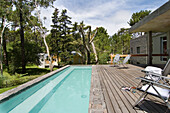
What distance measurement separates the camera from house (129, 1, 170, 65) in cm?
468

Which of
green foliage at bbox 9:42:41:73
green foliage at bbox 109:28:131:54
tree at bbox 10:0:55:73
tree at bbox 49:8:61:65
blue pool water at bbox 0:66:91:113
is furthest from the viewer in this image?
green foliage at bbox 109:28:131:54

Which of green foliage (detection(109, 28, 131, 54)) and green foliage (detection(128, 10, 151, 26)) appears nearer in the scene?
green foliage (detection(128, 10, 151, 26))

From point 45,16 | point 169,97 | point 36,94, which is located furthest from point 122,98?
point 45,16

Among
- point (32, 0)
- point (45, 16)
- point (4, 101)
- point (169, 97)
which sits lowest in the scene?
point (4, 101)

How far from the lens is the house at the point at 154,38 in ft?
15.3

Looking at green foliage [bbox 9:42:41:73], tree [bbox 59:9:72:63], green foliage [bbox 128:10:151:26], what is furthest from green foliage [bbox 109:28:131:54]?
green foliage [bbox 9:42:41:73]

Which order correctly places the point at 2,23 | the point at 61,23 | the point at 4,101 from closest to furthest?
the point at 4,101 → the point at 2,23 → the point at 61,23

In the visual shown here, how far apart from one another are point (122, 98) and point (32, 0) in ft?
51.5

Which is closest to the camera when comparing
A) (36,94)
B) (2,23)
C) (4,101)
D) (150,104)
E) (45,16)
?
(150,104)

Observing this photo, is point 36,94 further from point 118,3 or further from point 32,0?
point 32,0

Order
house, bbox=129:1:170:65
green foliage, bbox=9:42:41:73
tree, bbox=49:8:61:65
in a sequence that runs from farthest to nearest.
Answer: tree, bbox=49:8:61:65 < green foliage, bbox=9:42:41:73 < house, bbox=129:1:170:65

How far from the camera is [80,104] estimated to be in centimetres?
289

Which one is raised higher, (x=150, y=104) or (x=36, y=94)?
(x=150, y=104)

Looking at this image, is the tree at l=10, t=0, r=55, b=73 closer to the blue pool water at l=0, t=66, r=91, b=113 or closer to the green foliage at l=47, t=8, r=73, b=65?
the green foliage at l=47, t=8, r=73, b=65
